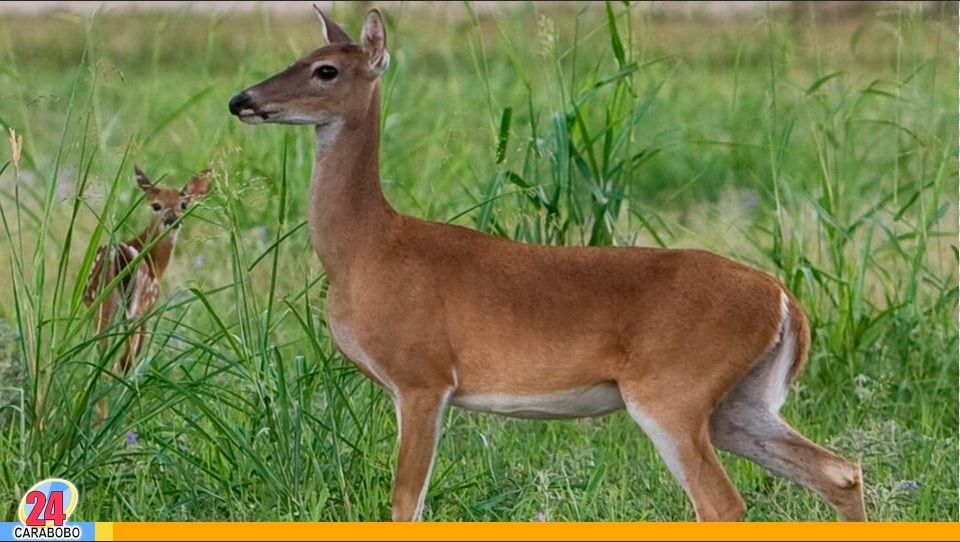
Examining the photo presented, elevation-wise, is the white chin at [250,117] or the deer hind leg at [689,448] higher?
the white chin at [250,117]

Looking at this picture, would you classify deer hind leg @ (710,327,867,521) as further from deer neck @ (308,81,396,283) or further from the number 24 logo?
the number 24 logo

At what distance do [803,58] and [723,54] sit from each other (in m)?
0.55

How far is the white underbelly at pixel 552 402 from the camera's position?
16.5ft

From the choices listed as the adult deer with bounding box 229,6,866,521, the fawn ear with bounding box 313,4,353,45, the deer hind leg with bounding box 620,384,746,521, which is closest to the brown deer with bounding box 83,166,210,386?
the fawn ear with bounding box 313,4,353,45

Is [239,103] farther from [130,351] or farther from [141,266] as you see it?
[141,266]

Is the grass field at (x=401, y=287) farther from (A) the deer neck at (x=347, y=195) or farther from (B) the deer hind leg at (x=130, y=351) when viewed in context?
(A) the deer neck at (x=347, y=195)

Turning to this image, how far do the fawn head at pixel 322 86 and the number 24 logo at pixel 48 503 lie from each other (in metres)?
1.12

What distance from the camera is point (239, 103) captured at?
4.90 m

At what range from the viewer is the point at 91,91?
5.20 m

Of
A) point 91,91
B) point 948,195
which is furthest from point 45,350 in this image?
point 948,195

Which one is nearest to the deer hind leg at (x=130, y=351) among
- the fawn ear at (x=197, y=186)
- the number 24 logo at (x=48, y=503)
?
the fawn ear at (x=197, y=186)

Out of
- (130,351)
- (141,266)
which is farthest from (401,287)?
(141,266)

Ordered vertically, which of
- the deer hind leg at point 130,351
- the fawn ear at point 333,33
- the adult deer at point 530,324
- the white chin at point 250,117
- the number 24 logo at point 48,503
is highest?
the fawn ear at point 333,33

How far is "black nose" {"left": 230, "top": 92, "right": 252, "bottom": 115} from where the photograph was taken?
4.88 meters
